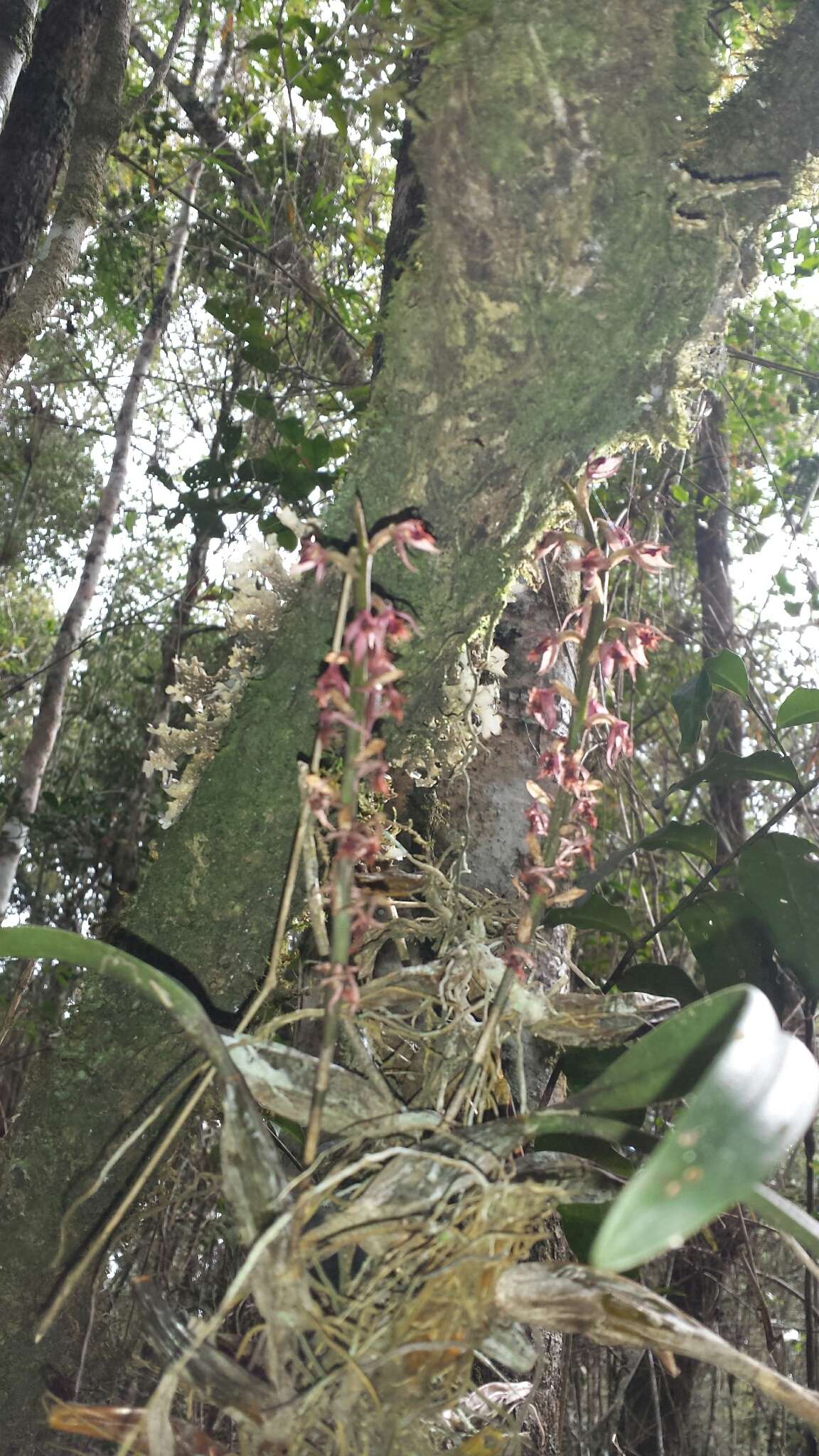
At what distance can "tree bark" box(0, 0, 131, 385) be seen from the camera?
5.43 feet

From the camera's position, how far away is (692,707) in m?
1.12

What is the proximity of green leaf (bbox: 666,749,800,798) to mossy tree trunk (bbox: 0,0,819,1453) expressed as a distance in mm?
456

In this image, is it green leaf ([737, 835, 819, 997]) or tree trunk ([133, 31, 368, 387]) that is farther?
tree trunk ([133, 31, 368, 387])

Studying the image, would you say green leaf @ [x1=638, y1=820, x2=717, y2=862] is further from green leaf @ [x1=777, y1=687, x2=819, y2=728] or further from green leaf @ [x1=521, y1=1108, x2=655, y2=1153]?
green leaf @ [x1=521, y1=1108, x2=655, y2=1153]

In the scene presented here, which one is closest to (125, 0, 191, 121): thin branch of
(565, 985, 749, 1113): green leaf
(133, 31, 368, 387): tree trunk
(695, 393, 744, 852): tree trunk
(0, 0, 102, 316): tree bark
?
(0, 0, 102, 316): tree bark

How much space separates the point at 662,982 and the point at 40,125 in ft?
6.47

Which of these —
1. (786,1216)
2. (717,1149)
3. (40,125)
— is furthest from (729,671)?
(40,125)

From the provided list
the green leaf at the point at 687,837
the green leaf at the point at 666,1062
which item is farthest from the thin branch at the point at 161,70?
the green leaf at the point at 666,1062

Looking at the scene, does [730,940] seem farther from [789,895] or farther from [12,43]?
[12,43]

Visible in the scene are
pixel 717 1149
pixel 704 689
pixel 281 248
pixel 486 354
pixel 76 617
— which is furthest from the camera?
pixel 281 248

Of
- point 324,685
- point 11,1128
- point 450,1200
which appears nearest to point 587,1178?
point 450,1200

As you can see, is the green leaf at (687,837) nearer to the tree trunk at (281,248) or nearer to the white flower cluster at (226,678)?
the white flower cluster at (226,678)

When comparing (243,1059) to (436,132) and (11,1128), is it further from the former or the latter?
(436,132)

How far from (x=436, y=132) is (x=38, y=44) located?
1879 millimetres
